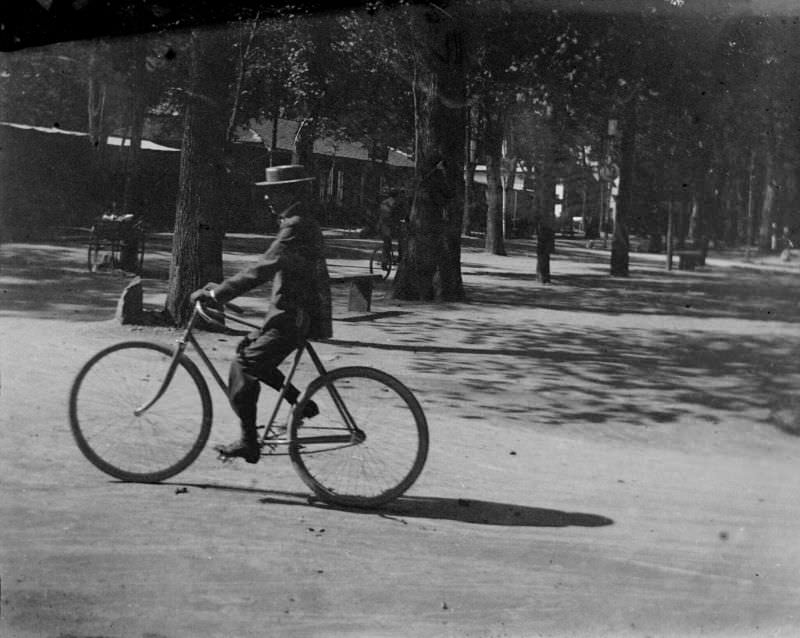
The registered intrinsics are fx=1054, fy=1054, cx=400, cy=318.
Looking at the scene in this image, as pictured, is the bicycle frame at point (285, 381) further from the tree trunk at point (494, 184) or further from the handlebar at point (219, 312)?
→ the tree trunk at point (494, 184)

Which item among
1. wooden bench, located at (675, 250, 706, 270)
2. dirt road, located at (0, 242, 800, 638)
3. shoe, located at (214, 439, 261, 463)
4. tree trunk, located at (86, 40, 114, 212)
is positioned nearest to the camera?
dirt road, located at (0, 242, 800, 638)

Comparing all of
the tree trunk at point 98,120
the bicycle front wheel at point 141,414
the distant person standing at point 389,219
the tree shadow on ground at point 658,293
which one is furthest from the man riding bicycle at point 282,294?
the tree shadow on ground at point 658,293

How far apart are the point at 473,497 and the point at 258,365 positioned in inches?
50.6

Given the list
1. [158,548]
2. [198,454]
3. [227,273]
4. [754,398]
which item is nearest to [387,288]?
[227,273]

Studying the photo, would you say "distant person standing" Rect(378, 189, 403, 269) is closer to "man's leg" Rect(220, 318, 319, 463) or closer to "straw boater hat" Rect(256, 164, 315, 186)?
"straw boater hat" Rect(256, 164, 315, 186)

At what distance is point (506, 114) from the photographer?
249 inches

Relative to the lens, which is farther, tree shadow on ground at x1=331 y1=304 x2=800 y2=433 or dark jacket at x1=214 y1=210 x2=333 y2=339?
tree shadow on ground at x1=331 y1=304 x2=800 y2=433

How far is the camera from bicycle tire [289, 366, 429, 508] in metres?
5.01

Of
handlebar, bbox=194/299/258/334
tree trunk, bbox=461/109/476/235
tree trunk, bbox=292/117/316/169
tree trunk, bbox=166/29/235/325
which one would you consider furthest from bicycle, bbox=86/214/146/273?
tree trunk, bbox=461/109/476/235

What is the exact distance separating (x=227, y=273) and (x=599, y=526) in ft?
7.26

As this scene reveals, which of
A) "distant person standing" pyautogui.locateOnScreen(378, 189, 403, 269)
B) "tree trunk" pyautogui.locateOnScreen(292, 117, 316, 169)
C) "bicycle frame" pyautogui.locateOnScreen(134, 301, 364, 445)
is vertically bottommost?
"bicycle frame" pyautogui.locateOnScreen(134, 301, 364, 445)

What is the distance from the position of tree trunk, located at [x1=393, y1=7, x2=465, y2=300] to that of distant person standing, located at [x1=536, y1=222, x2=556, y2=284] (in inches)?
19.3

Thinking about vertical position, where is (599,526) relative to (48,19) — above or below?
below

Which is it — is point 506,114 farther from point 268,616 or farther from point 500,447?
point 268,616
